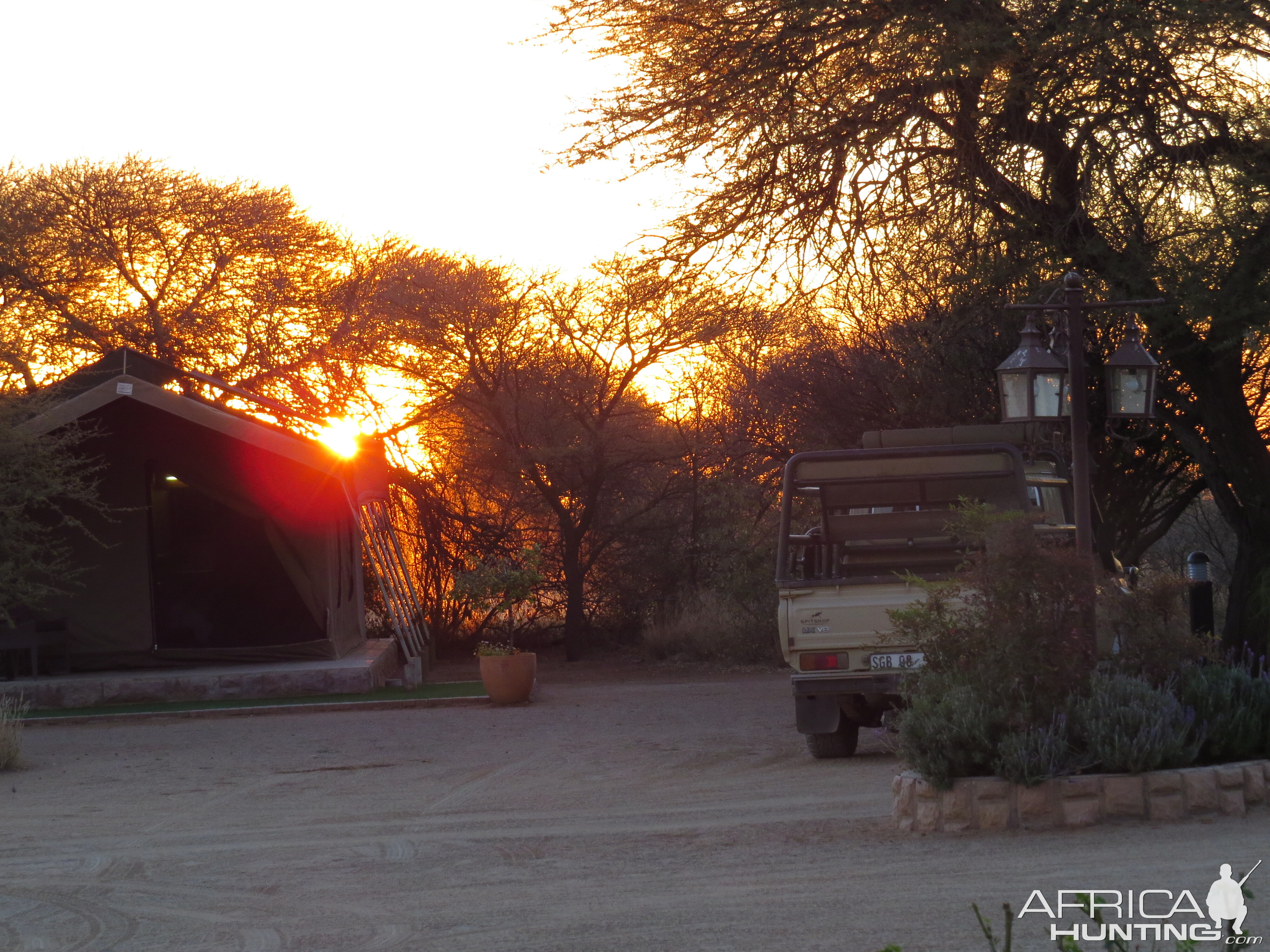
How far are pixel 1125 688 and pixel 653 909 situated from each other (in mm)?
2970

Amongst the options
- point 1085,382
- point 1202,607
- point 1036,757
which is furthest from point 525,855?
point 1202,607

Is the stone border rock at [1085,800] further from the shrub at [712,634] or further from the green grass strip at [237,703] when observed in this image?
the shrub at [712,634]

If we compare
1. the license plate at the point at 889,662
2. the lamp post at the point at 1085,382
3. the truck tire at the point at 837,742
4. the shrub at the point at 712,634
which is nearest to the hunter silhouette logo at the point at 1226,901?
the lamp post at the point at 1085,382

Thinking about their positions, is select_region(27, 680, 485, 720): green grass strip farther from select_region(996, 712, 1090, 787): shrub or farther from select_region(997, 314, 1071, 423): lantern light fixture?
select_region(996, 712, 1090, 787): shrub

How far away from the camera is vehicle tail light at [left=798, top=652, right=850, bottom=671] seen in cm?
906

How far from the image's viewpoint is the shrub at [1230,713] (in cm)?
697

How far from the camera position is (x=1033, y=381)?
8.06 meters

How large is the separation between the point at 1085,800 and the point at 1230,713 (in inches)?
44.9

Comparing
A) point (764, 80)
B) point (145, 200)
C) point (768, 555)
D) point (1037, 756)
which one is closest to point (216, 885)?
point (1037, 756)

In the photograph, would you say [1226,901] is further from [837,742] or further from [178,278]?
[178,278]

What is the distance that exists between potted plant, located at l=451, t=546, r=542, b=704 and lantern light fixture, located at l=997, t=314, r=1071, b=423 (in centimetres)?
726

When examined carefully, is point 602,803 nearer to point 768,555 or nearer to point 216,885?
point 216,885

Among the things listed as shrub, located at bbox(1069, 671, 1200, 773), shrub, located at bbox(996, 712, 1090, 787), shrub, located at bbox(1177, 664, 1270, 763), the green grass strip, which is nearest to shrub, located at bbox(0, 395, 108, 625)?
the green grass strip

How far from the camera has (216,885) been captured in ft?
20.6
